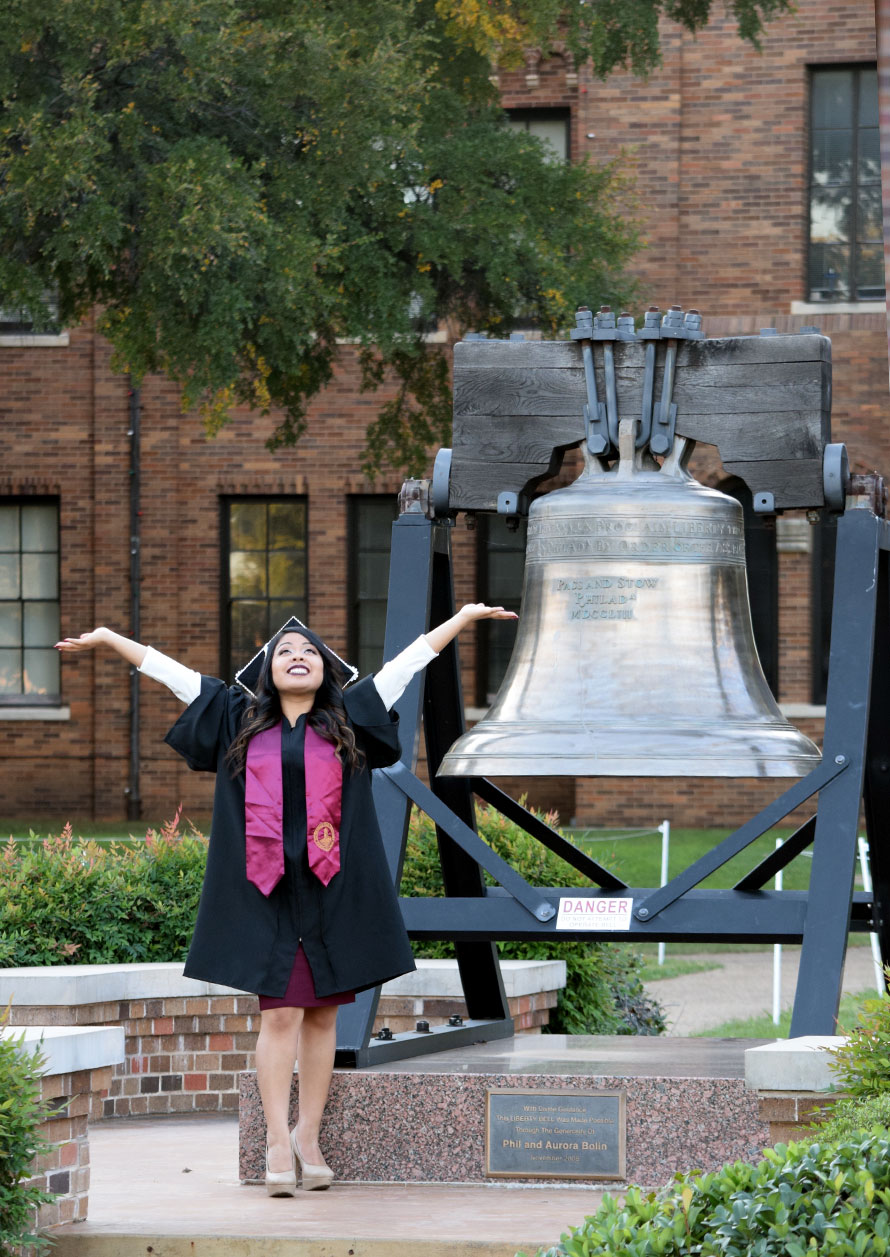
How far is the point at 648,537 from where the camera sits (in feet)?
18.1

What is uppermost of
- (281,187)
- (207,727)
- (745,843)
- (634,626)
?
(281,187)

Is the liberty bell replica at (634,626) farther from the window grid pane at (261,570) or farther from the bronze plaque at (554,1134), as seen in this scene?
the window grid pane at (261,570)

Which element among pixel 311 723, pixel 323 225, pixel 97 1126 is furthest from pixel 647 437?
pixel 323 225

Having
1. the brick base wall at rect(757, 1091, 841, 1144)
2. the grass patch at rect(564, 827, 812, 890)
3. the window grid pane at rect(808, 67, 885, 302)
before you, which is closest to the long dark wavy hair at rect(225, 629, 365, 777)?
the brick base wall at rect(757, 1091, 841, 1144)

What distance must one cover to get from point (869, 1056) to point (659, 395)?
2.27 metres

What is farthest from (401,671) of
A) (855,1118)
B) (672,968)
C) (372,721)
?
(672,968)

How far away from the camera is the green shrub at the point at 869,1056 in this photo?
Answer: 4.13 metres

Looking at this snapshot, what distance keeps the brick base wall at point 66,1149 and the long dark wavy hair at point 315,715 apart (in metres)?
0.88

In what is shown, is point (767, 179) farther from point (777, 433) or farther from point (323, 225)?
point (777, 433)

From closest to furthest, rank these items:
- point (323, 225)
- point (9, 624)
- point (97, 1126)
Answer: point (97, 1126), point (323, 225), point (9, 624)

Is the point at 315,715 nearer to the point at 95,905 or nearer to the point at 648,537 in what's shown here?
the point at 648,537

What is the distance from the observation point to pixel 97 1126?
668 cm

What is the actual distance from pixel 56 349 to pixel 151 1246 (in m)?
16.4

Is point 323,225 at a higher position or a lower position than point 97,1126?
higher
